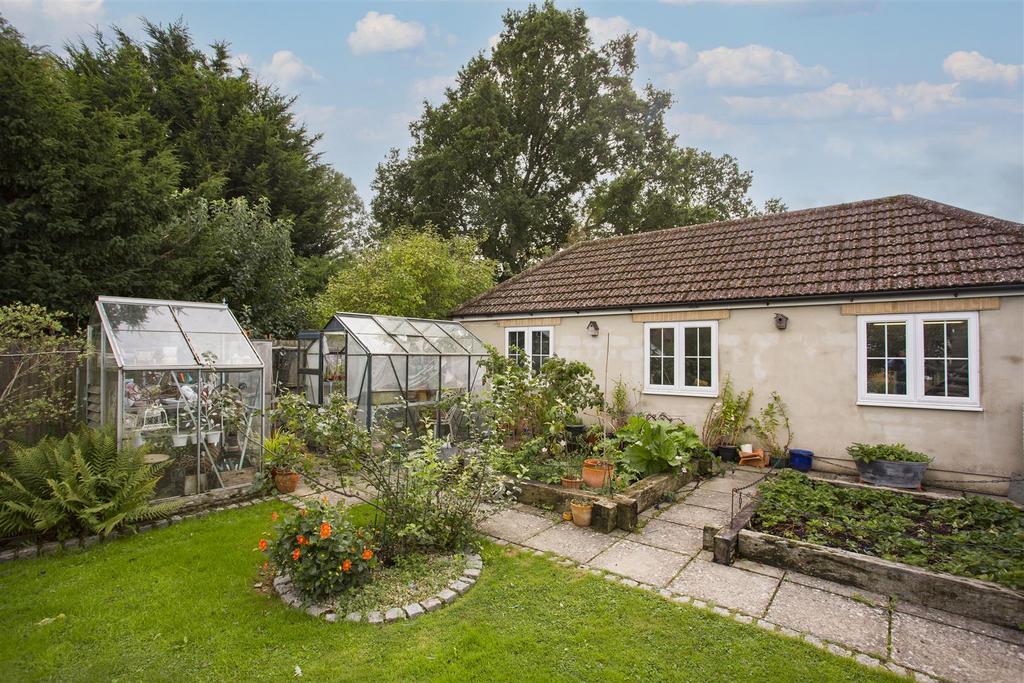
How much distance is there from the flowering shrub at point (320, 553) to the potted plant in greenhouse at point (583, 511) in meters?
2.47

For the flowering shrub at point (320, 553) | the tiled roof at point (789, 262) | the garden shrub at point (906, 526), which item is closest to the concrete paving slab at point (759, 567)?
the garden shrub at point (906, 526)

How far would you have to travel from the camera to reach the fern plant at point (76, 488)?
4895 millimetres

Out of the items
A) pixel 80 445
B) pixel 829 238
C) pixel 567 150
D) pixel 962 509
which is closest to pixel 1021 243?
pixel 829 238

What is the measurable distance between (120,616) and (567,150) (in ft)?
74.3

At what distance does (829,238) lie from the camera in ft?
29.9

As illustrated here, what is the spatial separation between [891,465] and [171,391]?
32.6 ft

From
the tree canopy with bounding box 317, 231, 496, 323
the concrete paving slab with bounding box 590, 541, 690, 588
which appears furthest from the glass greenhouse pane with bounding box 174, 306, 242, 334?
the concrete paving slab with bounding box 590, 541, 690, 588

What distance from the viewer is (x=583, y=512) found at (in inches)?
221

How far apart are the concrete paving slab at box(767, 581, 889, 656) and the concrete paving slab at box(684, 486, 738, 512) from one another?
2.04 meters

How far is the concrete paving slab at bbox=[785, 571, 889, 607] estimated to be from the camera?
3954mm

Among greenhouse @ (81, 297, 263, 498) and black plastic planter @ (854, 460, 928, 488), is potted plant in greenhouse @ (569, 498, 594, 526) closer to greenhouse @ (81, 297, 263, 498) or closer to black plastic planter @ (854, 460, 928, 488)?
greenhouse @ (81, 297, 263, 498)

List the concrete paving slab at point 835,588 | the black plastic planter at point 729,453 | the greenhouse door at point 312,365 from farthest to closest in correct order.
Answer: the greenhouse door at point 312,365
the black plastic planter at point 729,453
the concrete paving slab at point 835,588

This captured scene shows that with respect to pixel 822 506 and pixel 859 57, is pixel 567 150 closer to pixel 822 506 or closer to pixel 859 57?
pixel 859 57

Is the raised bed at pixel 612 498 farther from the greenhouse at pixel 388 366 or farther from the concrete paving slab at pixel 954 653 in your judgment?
the concrete paving slab at pixel 954 653
